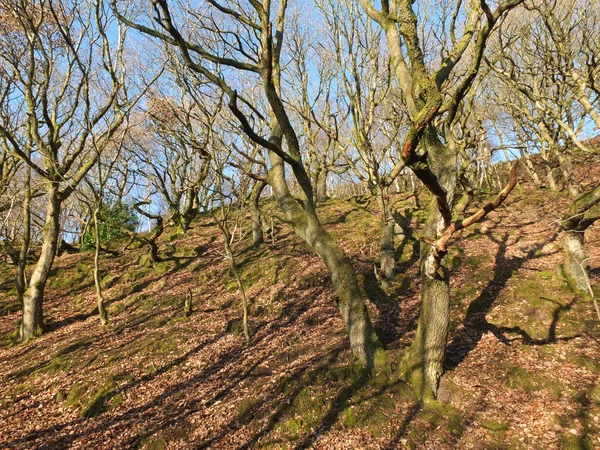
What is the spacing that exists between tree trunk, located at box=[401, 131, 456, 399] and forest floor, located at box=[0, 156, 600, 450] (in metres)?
0.34

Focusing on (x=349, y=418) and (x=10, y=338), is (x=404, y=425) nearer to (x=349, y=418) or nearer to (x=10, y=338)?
(x=349, y=418)

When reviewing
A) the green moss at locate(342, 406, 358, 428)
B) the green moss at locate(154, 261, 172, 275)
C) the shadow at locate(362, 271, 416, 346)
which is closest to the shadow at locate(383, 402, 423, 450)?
the green moss at locate(342, 406, 358, 428)

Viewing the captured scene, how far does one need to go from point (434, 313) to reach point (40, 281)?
11.4 metres

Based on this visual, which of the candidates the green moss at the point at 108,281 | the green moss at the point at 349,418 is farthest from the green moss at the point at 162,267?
the green moss at the point at 349,418

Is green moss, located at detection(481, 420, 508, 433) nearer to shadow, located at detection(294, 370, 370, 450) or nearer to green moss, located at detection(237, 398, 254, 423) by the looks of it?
shadow, located at detection(294, 370, 370, 450)

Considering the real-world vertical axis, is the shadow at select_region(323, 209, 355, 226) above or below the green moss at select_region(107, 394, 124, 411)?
above

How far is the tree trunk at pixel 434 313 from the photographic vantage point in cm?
584

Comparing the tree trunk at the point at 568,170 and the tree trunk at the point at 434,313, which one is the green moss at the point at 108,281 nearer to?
the tree trunk at the point at 434,313

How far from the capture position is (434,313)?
19.2 ft

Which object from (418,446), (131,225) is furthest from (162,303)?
(131,225)

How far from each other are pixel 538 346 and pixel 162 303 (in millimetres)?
10379

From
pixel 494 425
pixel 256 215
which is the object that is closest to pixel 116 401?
pixel 494 425

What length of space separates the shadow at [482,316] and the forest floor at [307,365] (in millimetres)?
39

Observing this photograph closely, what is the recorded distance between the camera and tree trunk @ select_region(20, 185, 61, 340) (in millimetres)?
Answer: 10414
